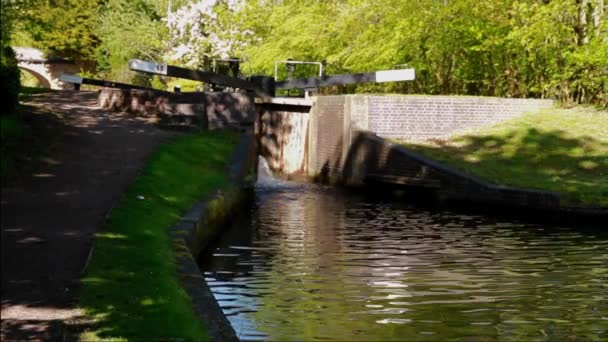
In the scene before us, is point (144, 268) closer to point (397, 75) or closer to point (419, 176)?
point (419, 176)

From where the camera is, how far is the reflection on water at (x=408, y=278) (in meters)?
10.3

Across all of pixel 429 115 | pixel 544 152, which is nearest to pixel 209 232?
pixel 544 152

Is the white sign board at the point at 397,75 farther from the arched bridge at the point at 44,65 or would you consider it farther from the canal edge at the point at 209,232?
the arched bridge at the point at 44,65

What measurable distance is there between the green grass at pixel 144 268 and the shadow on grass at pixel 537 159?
29.4 ft

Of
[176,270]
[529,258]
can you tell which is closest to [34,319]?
[176,270]

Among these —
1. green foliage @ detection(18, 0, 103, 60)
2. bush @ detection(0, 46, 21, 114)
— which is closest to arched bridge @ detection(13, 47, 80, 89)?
green foliage @ detection(18, 0, 103, 60)

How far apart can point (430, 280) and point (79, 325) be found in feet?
21.4

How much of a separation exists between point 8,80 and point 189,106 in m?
8.87

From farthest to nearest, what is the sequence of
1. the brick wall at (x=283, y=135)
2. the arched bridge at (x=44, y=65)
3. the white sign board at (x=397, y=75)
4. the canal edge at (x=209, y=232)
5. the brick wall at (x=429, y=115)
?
the arched bridge at (x=44, y=65) < the brick wall at (x=283, y=135) < the brick wall at (x=429, y=115) < the white sign board at (x=397, y=75) < the canal edge at (x=209, y=232)

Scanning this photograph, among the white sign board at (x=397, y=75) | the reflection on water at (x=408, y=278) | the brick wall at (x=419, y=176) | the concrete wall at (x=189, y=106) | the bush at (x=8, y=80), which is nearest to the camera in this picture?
the reflection on water at (x=408, y=278)

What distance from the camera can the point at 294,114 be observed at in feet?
110

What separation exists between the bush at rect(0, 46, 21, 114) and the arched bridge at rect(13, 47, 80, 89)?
46.5 metres

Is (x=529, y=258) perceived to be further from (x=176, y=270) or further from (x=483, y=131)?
(x=483, y=131)

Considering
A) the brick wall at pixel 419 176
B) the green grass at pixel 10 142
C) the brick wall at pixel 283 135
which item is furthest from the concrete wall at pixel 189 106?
the green grass at pixel 10 142
